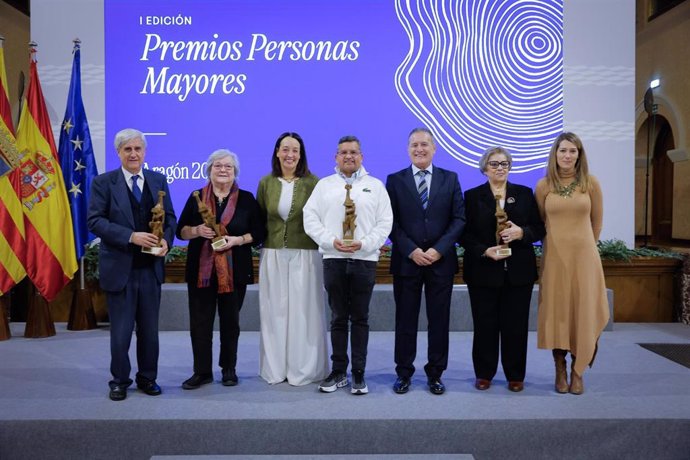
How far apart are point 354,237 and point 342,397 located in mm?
915

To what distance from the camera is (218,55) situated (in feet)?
22.0

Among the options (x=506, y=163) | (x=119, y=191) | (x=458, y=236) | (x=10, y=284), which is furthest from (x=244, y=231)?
(x=10, y=284)

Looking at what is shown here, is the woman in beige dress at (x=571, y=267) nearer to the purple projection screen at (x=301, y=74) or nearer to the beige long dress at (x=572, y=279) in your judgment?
the beige long dress at (x=572, y=279)

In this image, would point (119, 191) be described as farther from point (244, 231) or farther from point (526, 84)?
point (526, 84)

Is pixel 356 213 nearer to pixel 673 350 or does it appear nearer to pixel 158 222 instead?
pixel 158 222

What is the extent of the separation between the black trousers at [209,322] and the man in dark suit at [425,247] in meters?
1.00

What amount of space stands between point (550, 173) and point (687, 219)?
984 cm

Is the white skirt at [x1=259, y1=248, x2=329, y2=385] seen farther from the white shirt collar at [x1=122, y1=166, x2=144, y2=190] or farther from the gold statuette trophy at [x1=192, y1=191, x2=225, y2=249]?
the white shirt collar at [x1=122, y1=166, x2=144, y2=190]

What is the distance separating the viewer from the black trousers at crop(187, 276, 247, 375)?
3.73m

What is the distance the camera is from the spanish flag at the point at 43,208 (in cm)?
542

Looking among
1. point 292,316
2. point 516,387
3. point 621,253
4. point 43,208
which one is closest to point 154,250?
point 292,316

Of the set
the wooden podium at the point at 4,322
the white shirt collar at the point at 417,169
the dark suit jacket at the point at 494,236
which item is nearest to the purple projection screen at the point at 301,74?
the wooden podium at the point at 4,322

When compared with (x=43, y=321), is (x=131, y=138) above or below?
above

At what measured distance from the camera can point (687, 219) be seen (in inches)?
468
